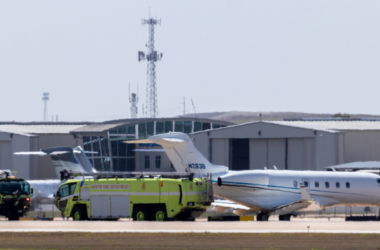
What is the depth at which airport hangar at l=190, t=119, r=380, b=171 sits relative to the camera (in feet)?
200

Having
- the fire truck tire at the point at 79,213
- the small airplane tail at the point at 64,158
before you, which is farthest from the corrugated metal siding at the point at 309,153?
the fire truck tire at the point at 79,213

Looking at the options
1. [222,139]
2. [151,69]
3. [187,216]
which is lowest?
[187,216]

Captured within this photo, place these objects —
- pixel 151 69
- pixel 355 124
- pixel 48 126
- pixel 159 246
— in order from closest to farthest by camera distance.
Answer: pixel 159 246, pixel 355 124, pixel 48 126, pixel 151 69

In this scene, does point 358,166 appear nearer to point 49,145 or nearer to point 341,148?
point 341,148

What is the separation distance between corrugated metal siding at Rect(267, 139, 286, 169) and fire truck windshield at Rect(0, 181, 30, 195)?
32329 millimetres

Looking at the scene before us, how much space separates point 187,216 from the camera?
114 feet

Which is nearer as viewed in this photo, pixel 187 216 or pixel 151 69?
pixel 187 216

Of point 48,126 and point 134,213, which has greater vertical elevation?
point 48,126

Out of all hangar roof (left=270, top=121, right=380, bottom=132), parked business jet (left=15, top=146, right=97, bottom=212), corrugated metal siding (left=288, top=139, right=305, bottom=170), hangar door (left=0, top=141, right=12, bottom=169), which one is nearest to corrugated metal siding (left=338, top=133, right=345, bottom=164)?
hangar roof (left=270, top=121, right=380, bottom=132)

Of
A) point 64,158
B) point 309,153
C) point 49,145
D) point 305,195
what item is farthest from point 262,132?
point 49,145

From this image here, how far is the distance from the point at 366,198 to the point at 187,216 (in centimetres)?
1283

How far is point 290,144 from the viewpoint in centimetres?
6419

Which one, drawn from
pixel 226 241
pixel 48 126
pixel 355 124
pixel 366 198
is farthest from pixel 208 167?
pixel 48 126

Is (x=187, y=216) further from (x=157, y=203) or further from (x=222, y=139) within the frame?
(x=222, y=139)
